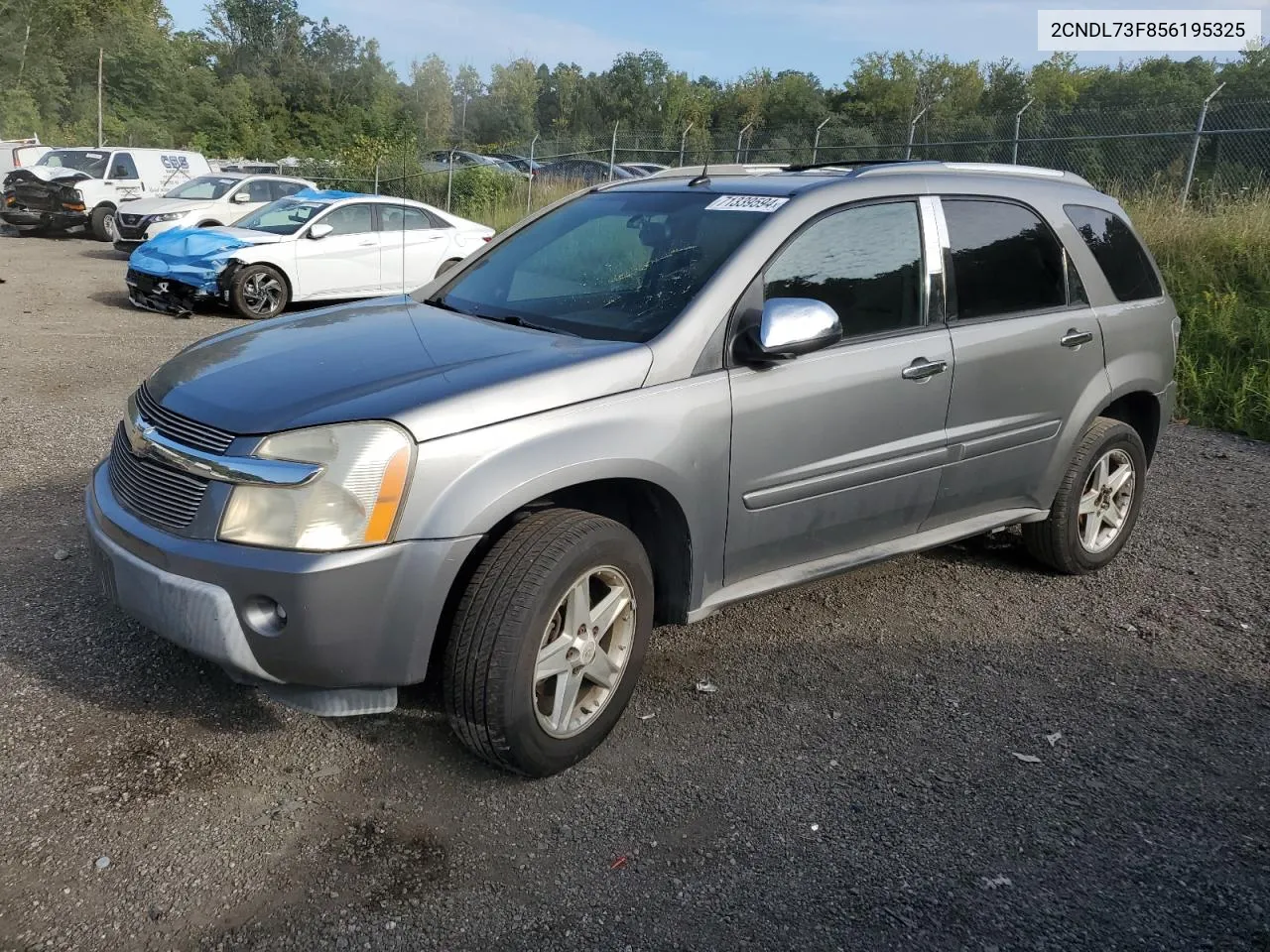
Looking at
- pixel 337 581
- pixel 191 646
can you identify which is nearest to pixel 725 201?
pixel 337 581

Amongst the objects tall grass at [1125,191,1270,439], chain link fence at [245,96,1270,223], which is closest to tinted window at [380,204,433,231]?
chain link fence at [245,96,1270,223]

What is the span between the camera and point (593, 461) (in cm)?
297

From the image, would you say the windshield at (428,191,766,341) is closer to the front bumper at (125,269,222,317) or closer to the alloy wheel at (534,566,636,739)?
the alloy wheel at (534,566,636,739)

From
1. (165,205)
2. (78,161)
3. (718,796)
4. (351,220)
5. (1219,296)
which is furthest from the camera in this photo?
(78,161)

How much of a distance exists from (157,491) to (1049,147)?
14.3 meters

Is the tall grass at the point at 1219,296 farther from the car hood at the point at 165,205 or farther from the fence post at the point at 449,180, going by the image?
the fence post at the point at 449,180

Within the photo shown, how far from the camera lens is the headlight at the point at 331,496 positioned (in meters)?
2.66

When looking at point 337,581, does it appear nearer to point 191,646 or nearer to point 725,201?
point 191,646

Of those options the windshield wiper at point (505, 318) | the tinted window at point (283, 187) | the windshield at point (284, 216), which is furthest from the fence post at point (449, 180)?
the windshield wiper at point (505, 318)

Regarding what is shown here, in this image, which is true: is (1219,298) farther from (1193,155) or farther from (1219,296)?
(1193,155)

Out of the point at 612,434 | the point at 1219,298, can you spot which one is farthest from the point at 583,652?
the point at 1219,298

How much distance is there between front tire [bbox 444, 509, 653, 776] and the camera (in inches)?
111

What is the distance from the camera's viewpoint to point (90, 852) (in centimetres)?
264

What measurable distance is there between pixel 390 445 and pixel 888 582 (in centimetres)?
277
